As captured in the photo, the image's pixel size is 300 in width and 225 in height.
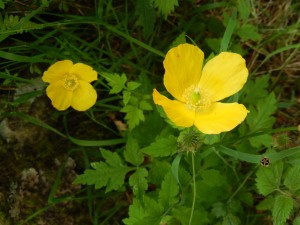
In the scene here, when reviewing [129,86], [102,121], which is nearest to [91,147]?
[102,121]

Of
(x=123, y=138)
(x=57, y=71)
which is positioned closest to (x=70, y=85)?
(x=57, y=71)

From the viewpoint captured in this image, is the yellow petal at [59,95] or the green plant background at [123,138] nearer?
the green plant background at [123,138]

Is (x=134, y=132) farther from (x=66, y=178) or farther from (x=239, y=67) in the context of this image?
(x=239, y=67)

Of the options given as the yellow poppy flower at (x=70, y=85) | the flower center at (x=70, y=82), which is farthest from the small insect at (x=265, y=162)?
the flower center at (x=70, y=82)

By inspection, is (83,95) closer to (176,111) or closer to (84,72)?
(84,72)

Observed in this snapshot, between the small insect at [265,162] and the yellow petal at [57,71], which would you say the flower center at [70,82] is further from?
the small insect at [265,162]

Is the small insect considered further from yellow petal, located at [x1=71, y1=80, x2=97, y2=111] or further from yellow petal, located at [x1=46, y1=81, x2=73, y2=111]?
yellow petal, located at [x1=46, y1=81, x2=73, y2=111]

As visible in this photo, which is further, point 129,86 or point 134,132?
point 134,132
